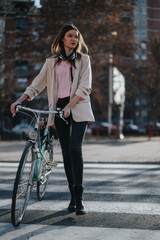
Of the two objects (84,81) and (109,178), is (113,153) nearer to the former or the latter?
(109,178)

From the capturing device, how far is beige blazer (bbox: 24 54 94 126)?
4.14 m

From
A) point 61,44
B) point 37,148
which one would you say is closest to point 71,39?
point 61,44

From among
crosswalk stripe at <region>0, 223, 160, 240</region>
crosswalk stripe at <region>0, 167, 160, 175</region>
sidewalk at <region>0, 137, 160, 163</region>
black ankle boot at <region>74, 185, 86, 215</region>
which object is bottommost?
sidewalk at <region>0, 137, 160, 163</region>

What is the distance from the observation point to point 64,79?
14.0ft

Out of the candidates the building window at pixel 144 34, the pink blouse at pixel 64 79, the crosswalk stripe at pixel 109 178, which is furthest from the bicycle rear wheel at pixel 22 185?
the building window at pixel 144 34

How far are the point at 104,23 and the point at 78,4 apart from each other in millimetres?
1745

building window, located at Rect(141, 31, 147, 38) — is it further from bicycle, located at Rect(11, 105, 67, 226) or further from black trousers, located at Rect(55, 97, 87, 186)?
black trousers, located at Rect(55, 97, 87, 186)

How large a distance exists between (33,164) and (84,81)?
0.97 metres

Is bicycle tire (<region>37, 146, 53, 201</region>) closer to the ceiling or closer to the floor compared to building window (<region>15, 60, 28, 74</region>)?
closer to the floor

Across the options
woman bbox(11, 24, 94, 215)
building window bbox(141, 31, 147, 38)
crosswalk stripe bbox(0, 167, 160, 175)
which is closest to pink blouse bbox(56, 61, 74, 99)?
woman bbox(11, 24, 94, 215)

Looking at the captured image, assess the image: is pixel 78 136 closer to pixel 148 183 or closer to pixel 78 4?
pixel 148 183

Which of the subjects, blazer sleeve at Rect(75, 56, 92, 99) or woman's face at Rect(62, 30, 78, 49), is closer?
blazer sleeve at Rect(75, 56, 92, 99)

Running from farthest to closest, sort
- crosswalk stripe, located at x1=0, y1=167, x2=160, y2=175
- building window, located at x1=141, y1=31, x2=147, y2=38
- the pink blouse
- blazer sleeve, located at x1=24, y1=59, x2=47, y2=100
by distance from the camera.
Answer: building window, located at x1=141, y1=31, x2=147, y2=38 < crosswalk stripe, located at x1=0, y1=167, x2=160, y2=175 < blazer sleeve, located at x1=24, y1=59, x2=47, y2=100 < the pink blouse

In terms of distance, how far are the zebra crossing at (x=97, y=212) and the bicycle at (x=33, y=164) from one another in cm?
16
